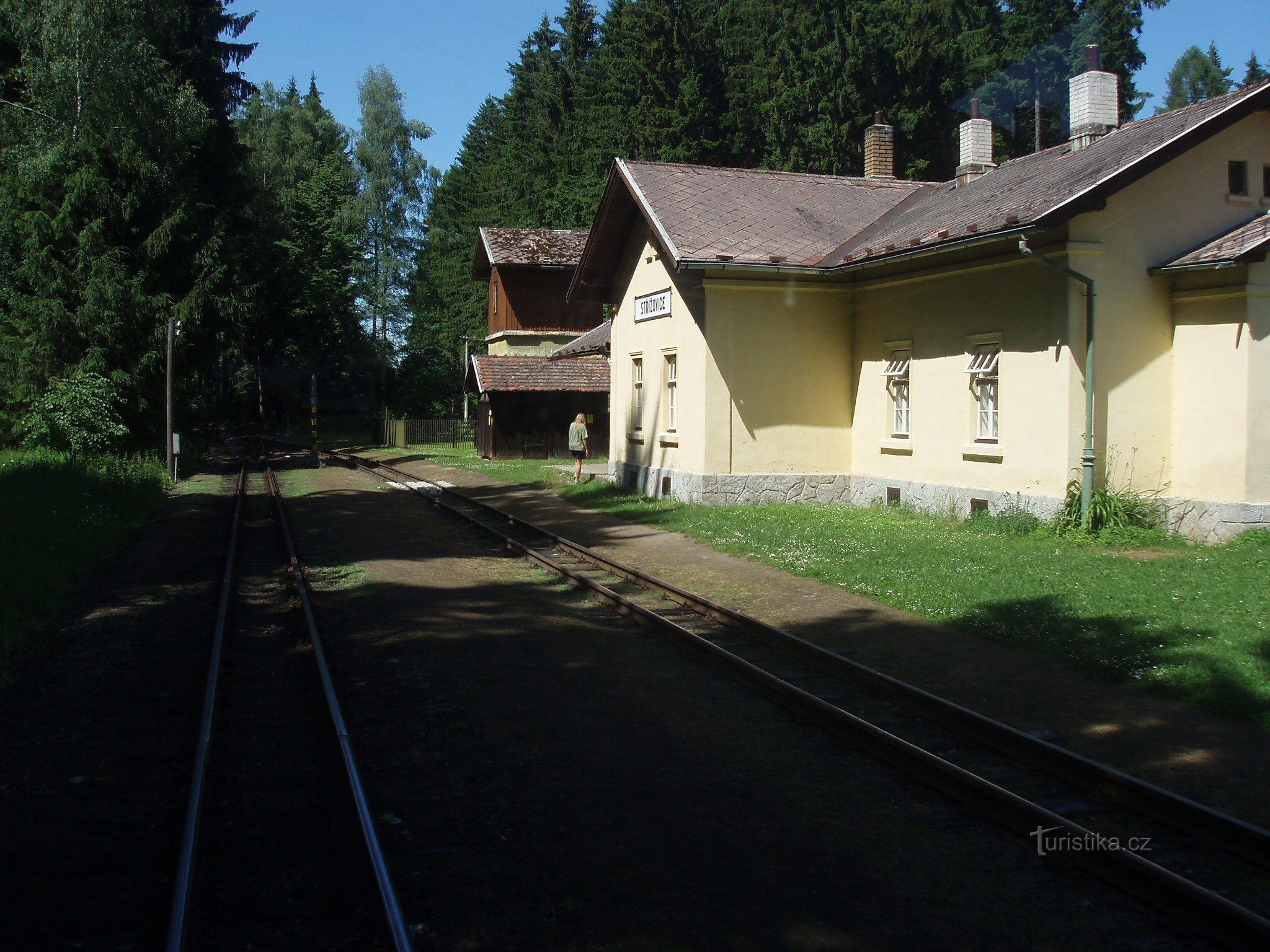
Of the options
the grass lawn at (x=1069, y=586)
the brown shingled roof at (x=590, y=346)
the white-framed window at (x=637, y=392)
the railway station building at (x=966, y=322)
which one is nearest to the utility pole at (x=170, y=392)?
the railway station building at (x=966, y=322)

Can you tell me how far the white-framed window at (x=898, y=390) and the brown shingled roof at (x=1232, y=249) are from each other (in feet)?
14.4

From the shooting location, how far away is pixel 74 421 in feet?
74.7

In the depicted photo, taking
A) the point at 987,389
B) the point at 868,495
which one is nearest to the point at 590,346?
the point at 868,495

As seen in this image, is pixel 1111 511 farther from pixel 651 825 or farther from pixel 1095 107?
pixel 651 825

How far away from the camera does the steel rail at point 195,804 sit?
3654 millimetres

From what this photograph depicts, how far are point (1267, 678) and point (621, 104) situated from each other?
1793 inches

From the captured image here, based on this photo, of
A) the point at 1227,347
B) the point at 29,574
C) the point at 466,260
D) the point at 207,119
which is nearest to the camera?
the point at 29,574

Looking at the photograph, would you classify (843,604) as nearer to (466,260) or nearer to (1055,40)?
(1055,40)

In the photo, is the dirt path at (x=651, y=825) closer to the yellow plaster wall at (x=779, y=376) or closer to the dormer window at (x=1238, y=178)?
the yellow plaster wall at (x=779, y=376)

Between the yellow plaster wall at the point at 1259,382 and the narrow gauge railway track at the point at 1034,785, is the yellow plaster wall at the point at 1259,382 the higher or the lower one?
the higher one

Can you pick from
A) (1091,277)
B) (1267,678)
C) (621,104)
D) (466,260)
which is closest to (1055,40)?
(621,104)

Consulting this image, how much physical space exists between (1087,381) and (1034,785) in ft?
29.1

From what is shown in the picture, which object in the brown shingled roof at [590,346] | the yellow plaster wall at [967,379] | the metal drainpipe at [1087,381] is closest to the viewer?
the metal drainpipe at [1087,381]

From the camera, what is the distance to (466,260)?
57.6m
